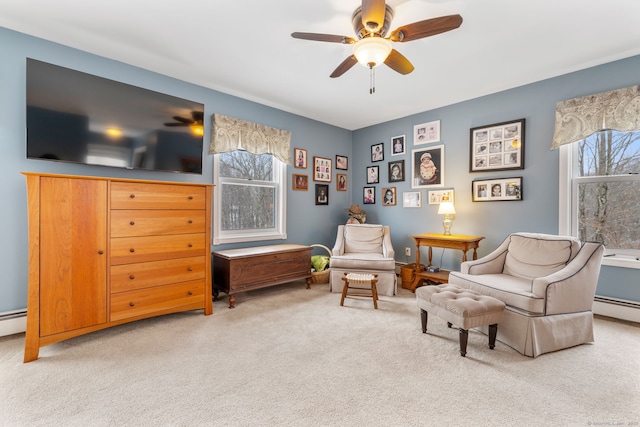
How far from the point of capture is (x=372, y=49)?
6.46 feet

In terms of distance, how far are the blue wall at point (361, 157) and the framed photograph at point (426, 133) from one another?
0.26 feet

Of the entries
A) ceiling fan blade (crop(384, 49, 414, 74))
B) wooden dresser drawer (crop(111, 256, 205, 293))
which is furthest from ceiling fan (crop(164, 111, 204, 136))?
ceiling fan blade (crop(384, 49, 414, 74))

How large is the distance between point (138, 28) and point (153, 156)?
1126 millimetres

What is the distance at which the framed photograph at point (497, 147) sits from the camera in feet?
11.4

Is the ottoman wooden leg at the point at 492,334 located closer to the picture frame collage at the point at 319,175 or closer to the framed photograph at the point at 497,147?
the framed photograph at the point at 497,147

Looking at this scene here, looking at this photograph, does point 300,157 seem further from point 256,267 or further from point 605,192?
point 605,192

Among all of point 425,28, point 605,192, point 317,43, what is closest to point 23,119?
point 317,43

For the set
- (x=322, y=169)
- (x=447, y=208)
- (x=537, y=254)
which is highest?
(x=322, y=169)

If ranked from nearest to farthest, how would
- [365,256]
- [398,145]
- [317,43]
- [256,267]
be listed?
[317,43]
[256,267]
[365,256]
[398,145]

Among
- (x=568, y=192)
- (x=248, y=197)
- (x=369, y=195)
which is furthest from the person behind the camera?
(x=369, y=195)

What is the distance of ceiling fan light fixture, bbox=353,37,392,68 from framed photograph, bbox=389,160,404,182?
2741 mm

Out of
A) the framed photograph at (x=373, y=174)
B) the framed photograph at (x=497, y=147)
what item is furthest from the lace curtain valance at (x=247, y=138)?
the framed photograph at (x=497, y=147)

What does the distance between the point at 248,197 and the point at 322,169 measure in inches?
56.4

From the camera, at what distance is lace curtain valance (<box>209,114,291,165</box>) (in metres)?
3.55
